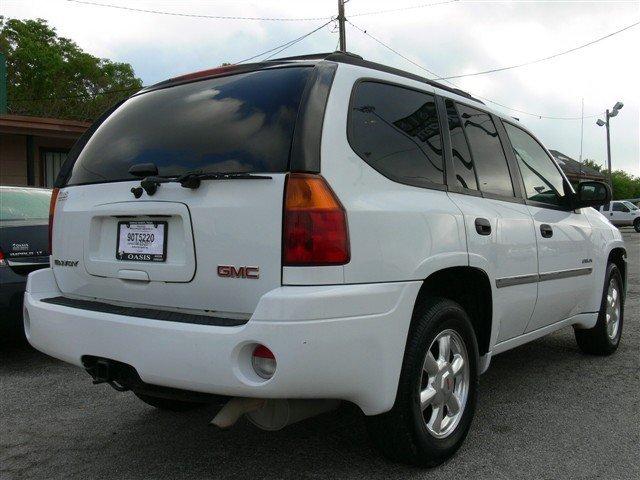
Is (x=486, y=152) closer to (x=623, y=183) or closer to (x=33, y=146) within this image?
(x=33, y=146)

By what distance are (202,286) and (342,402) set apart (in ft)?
2.61

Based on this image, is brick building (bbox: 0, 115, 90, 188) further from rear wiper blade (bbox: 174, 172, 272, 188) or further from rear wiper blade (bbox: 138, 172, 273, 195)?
rear wiper blade (bbox: 174, 172, 272, 188)

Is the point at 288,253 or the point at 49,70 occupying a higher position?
the point at 49,70

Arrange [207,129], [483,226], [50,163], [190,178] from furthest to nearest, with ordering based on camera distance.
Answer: [50,163], [483,226], [207,129], [190,178]

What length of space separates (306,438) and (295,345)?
126 cm

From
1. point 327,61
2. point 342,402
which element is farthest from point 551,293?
point 327,61

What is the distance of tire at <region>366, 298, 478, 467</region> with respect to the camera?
2.67 metres

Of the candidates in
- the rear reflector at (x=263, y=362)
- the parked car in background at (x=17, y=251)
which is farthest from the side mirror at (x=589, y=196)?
the parked car in background at (x=17, y=251)

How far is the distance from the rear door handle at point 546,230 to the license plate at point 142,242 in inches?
92.8

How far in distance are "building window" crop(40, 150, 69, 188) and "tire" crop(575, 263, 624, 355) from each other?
43.8 ft

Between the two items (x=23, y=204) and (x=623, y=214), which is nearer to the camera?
(x=23, y=204)

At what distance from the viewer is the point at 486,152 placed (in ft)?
12.1

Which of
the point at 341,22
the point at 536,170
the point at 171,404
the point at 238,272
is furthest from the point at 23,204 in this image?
the point at 341,22

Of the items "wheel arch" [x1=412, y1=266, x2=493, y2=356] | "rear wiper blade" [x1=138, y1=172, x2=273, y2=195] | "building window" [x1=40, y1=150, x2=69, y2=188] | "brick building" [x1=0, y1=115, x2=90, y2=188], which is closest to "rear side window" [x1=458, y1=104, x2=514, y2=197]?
"wheel arch" [x1=412, y1=266, x2=493, y2=356]
